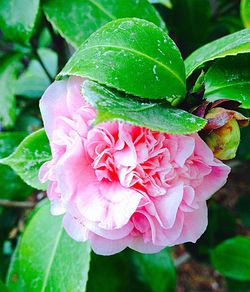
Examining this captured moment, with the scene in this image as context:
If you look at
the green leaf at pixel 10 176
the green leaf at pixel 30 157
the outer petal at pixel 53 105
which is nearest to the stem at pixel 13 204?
the green leaf at pixel 10 176

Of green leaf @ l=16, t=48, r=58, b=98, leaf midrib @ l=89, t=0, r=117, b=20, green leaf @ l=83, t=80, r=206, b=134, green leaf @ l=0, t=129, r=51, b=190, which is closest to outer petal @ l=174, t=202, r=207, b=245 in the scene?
green leaf @ l=83, t=80, r=206, b=134

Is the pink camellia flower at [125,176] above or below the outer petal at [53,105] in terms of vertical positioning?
below

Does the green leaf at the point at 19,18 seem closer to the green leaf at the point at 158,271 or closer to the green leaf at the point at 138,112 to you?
the green leaf at the point at 138,112

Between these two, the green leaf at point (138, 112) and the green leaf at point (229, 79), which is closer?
the green leaf at point (138, 112)

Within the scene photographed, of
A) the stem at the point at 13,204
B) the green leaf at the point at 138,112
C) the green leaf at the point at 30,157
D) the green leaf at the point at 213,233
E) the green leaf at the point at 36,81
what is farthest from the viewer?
the green leaf at the point at 213,233

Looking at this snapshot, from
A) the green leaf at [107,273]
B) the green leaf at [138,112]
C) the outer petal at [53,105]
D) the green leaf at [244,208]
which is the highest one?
the green leaf at [138,112]

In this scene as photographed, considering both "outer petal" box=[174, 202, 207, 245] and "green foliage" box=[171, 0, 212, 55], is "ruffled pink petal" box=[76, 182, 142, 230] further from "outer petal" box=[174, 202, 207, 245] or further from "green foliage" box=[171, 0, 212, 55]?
"green foliage" box=[171, 0, 212, 55]

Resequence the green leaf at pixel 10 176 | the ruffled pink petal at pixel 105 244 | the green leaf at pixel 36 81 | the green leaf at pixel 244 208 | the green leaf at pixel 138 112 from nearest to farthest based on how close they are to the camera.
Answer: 1. the green leaf at pixel 138 112
2. the ruffled pink petal at pixel 105 244
3. the green leaf at pixel 10 176
4. the green leaf at pixel 36 81
5. the green leaf at pixel 244 208

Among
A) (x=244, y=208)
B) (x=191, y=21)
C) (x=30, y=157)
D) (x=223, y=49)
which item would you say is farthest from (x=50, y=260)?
(x=244, y=208)
